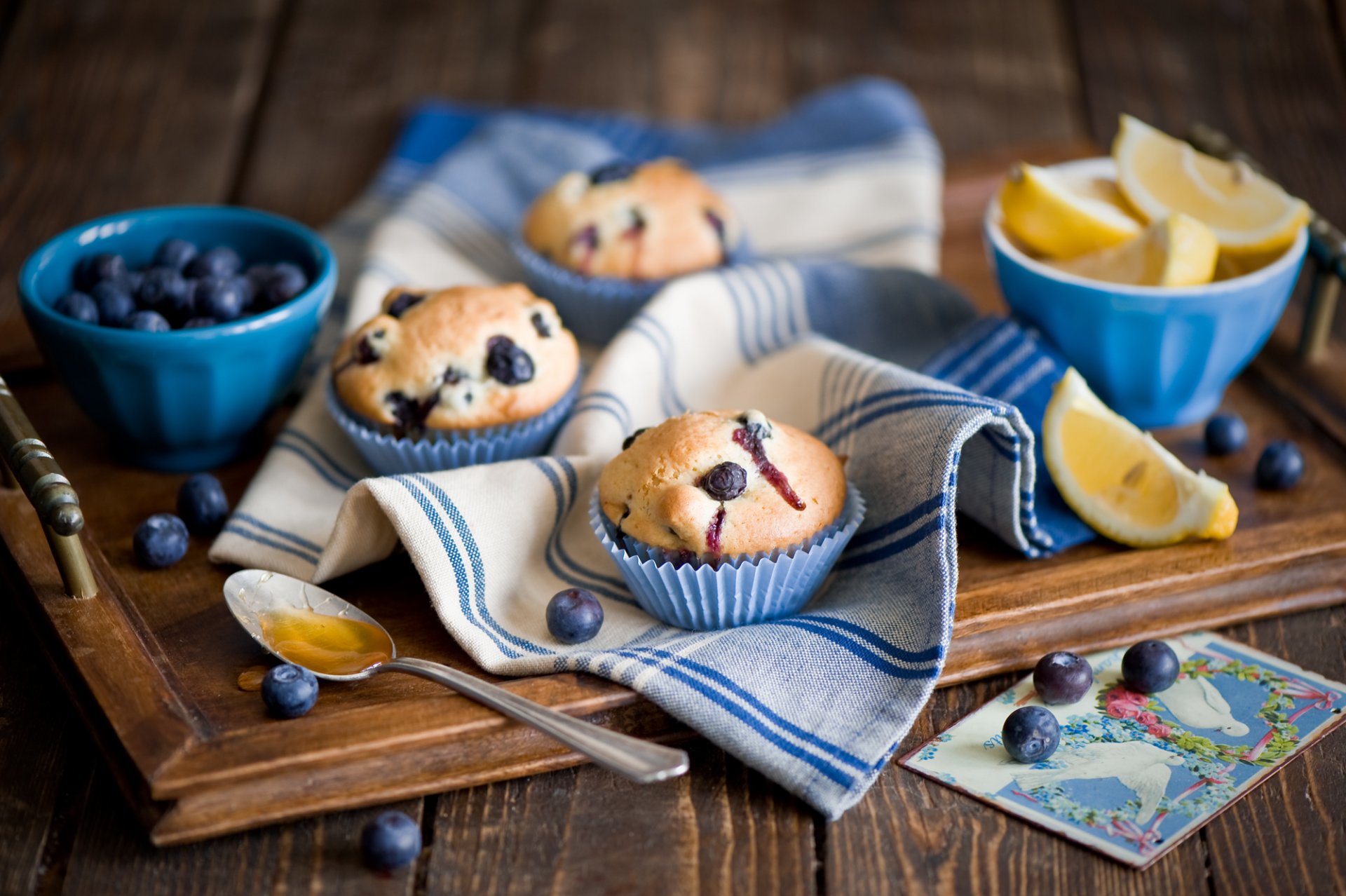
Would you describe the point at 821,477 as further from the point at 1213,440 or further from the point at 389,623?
the point at 1213,440

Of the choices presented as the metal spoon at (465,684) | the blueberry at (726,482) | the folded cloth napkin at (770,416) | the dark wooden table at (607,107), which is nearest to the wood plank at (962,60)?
the dark wooden table at (607,107)

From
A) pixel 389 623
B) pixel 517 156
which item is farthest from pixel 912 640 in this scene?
pixel 517 156

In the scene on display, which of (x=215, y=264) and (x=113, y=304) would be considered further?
(x=215, y=264)

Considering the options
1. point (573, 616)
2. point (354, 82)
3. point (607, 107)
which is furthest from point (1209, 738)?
point (354, 82)

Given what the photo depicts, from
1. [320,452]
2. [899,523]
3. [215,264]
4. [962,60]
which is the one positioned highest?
[215,264]

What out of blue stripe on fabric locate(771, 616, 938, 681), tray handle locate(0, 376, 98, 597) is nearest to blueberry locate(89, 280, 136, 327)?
tray handle locate(0, 376, 98, 597)

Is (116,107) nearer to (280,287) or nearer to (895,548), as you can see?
(280,287)

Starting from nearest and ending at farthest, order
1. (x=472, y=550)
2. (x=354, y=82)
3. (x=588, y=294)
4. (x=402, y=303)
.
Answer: (x=472, y=550) < (x=402, y=303) < (x=588, y=294) < (x=354, y=82)
